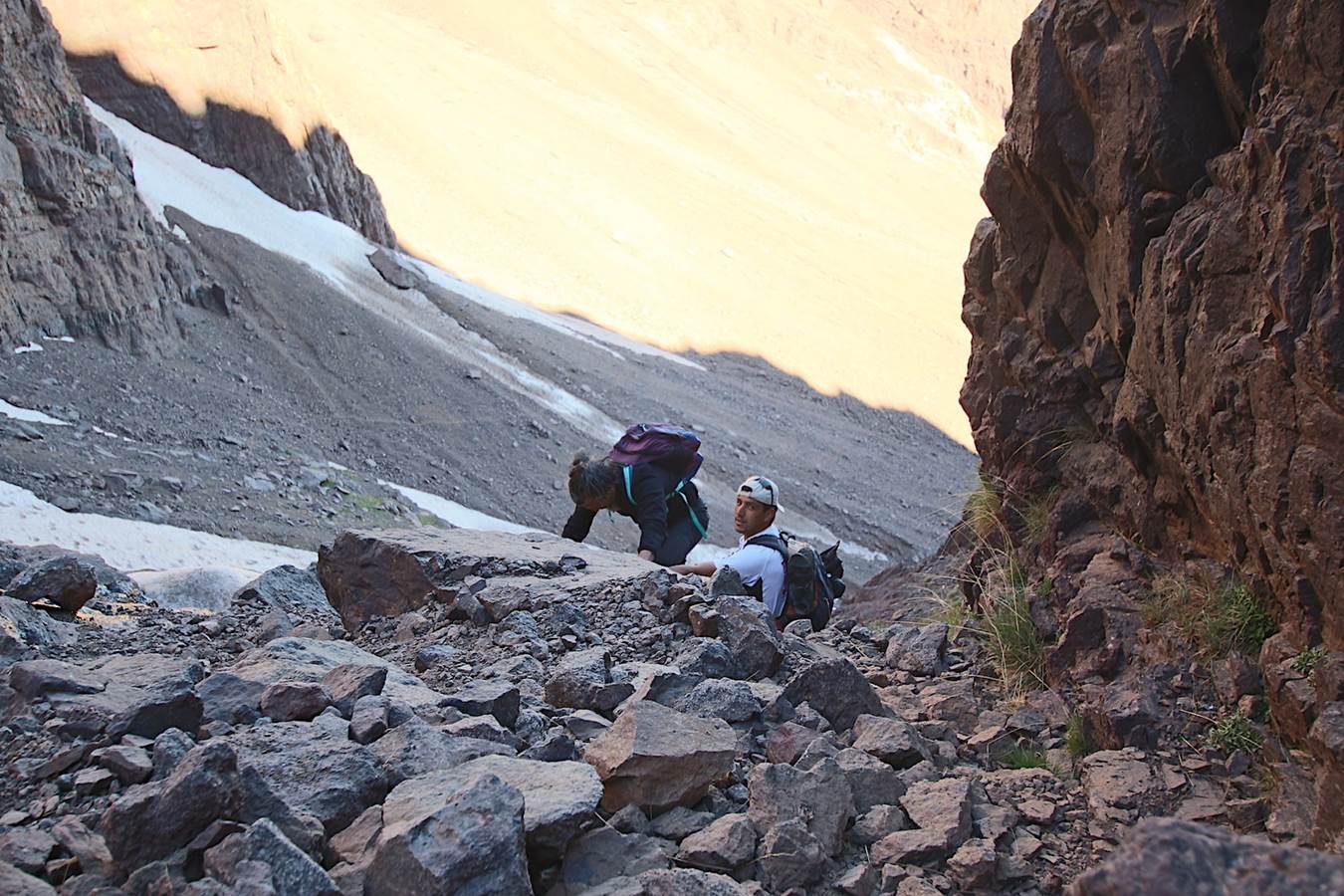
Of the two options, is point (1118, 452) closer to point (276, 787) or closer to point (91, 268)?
point (276, 787)

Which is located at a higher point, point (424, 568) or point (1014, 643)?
point (1014, 643)

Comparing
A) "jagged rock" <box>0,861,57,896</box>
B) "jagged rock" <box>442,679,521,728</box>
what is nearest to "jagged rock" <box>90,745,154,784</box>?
"jagged rock" <box>0,861,57,896</box>

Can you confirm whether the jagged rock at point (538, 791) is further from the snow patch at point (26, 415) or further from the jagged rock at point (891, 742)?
the snow patch at point (26, 415)

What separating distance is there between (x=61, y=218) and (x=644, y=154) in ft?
100

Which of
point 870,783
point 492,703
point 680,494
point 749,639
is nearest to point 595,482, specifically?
point 680,494

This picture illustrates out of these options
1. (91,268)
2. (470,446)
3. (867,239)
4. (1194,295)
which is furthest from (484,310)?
(867,239)

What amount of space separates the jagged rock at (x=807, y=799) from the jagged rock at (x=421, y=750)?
2.24 feet

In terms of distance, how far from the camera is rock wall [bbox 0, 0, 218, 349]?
14.2m

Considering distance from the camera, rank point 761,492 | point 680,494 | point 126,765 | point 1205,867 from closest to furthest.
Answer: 1. point 1205,867
2. point 126,765
3. point 761,492
4. point 680,494

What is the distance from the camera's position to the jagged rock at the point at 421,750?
117 inches

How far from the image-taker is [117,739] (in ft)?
10.2

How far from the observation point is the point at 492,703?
11.4 feet

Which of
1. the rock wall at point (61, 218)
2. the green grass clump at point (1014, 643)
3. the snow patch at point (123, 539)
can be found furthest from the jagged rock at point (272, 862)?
the rock wall at point (61, 218)

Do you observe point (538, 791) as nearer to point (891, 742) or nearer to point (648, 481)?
point (891, 742)
